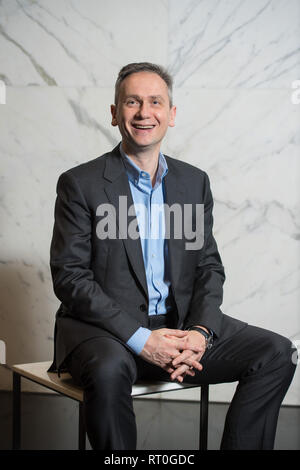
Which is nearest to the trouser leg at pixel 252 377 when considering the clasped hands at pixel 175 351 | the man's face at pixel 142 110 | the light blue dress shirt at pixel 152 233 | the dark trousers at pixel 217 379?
the dark trousers at pixel 217 379

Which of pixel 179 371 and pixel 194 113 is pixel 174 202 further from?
pixel 194 113

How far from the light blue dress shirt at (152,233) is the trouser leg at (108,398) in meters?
0.39

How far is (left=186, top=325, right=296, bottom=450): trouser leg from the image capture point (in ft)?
6.42

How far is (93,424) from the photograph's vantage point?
1.75m

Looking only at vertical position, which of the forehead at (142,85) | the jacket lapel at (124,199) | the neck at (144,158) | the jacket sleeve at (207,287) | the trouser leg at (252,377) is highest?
the forehead at (142,85)

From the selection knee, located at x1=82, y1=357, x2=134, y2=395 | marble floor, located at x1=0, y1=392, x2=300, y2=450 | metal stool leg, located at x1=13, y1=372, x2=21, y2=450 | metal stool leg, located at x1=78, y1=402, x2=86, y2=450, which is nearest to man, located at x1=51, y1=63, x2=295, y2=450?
knee, located at x1=82, y1=357, x2=134, y2=395

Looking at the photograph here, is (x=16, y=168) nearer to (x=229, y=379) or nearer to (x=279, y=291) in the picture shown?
(x=279, y=291)

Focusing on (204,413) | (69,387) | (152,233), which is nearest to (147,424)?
(204,413)

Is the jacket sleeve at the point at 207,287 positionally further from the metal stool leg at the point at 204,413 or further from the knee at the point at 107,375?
the knee at the point at 107,375

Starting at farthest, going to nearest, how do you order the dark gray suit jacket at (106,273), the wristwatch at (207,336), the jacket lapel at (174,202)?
the jacket lapel at (174,202) < the wristwatch at (207,336) < the dark gray suit jacket at (106,273)

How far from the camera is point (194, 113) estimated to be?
3346mm

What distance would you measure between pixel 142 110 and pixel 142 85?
99mm

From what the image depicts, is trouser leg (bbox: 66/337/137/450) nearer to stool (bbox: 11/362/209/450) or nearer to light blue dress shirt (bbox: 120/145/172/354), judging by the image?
stool (bbox: 11/362/209/450)

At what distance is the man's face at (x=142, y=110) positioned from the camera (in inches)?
89.0
